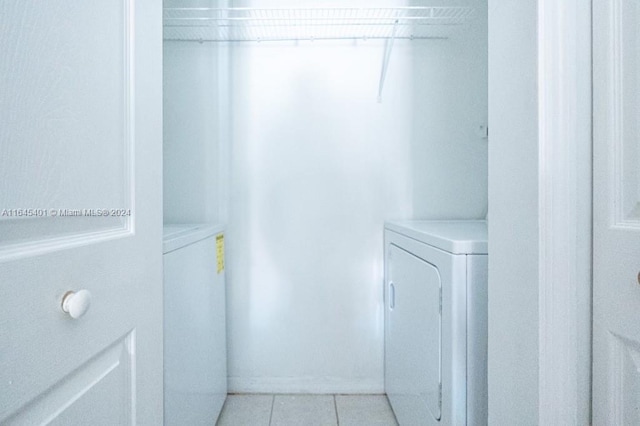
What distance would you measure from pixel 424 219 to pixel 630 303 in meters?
1.29

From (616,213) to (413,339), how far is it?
2.89 ft

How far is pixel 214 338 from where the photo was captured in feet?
5.09

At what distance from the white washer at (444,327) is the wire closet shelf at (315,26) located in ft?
3.72

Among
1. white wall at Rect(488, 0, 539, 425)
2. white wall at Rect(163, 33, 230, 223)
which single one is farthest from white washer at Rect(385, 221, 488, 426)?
white wall at Rect(163, 33, 230, 223)

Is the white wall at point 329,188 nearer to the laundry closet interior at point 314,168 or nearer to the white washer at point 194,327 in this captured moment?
the laundry closet interior at point 314,168

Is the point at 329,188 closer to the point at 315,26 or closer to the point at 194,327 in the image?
the point at 315,26

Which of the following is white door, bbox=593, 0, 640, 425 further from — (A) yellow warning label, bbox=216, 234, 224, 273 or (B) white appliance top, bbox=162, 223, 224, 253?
(A) yellow warning label, bbox=216, 234, 224, 273

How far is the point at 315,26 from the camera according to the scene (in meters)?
1.76

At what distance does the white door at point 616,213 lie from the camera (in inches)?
22.6

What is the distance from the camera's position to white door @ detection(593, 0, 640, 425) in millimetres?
573

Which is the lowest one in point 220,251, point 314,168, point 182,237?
point 220,251

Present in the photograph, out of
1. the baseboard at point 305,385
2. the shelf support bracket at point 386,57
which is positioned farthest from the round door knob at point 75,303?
the shelf support bracket at point 386,57

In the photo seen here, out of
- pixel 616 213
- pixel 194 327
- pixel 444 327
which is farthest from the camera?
pixel 194 327

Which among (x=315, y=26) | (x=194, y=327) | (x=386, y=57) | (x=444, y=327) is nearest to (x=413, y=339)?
(x=444, y=327)
